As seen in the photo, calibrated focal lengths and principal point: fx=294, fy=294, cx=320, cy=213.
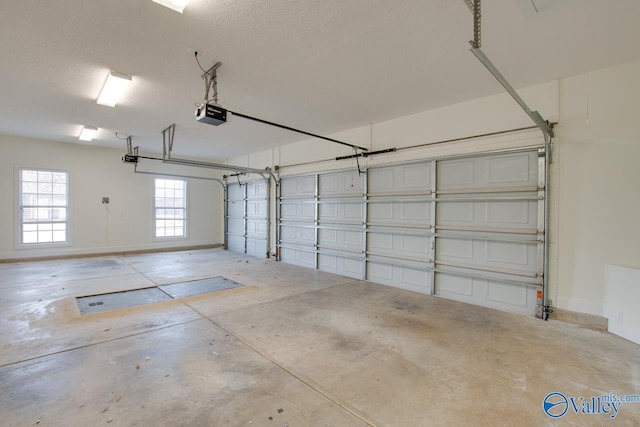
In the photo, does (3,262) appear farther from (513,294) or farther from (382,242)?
(513,294)

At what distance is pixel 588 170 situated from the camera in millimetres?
3377

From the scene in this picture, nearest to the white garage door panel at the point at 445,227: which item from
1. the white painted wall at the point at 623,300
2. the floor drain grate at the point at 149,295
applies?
the white painted wall at the point at 623,300

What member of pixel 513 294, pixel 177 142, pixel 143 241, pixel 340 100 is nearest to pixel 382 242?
pixel 513 294

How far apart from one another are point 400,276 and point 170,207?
732 cm

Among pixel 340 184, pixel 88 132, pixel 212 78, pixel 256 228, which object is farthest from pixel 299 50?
pixel 256 228

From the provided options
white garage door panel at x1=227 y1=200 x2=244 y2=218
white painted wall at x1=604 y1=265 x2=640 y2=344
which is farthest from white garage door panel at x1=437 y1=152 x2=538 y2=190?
white garage door panel at x1=227 y1=200 x2=244 y2=218

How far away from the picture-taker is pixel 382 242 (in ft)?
17.4

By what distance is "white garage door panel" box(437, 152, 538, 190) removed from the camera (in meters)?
3.78

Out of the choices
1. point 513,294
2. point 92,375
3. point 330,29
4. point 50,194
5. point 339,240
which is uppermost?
point 330,29

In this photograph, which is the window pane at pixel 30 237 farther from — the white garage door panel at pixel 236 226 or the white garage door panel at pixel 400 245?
the white garage door panel at pixel 400 245

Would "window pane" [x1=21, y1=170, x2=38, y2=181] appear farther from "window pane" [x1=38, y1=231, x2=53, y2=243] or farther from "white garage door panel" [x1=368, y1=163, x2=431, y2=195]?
"white garage door panel" [x1=368, y1=163, x2=431, y2=195]

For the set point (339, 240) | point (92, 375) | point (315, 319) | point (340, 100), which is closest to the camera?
point (92, 375)

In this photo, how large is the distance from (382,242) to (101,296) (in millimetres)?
4530

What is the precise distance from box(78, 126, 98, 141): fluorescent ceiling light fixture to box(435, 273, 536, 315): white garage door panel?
7090 millimetres
